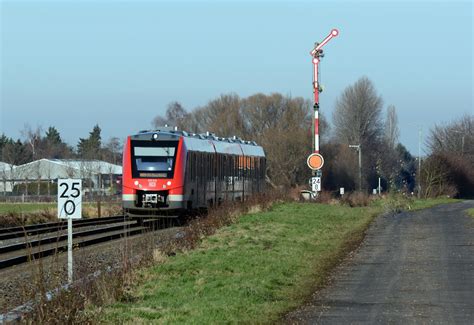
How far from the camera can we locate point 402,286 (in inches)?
603

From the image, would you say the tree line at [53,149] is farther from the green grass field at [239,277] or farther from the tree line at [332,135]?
the green grass field at [239,277]

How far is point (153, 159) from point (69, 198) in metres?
17.9

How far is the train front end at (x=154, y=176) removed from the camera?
33.0 meters

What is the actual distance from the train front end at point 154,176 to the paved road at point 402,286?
9.14 meters

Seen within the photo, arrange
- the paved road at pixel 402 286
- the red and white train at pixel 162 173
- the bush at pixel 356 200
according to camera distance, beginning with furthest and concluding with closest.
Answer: the bush at pixel 356 200, the red and white train at pixel 162 173, the paved road at pixel 402 286

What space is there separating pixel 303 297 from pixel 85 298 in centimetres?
365

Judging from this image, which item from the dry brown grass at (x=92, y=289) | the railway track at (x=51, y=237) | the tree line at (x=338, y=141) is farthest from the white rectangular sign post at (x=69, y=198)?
the tree line at (x=338, y=141)

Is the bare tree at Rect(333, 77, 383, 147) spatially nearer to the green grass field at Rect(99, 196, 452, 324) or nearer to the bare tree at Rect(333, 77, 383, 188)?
the bare tree at Rect(333, 77, 383, 188)

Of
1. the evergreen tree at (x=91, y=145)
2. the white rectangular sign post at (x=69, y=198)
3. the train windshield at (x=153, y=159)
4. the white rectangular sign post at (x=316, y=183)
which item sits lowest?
the white rectangular sign post at (x=69, y=198)

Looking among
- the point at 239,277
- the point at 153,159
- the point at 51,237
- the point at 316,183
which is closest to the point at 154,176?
the point at 153,159

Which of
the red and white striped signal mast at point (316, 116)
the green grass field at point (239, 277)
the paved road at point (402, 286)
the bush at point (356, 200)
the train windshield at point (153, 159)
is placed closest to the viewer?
the green grass field at point (239, 277)

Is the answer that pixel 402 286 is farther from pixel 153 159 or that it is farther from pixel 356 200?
pixel 356 200

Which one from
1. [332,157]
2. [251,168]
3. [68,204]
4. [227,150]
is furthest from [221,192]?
[332,157]

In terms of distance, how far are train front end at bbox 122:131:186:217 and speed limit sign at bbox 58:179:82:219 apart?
680 inches
